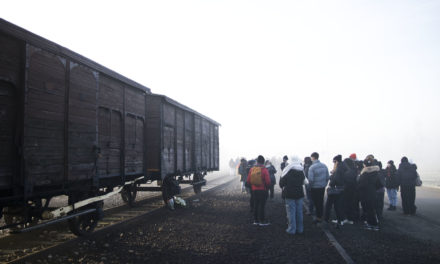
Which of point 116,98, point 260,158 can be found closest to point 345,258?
point 260,158

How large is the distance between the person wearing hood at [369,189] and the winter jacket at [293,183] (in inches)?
73.5

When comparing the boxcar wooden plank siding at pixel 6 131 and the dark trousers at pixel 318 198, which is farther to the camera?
the dark trousers at pixel 318 198

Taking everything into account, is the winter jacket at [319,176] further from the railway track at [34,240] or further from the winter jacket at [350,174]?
the railway track at [34,240]

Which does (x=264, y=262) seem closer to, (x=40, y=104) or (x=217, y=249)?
(x=217, y=249)

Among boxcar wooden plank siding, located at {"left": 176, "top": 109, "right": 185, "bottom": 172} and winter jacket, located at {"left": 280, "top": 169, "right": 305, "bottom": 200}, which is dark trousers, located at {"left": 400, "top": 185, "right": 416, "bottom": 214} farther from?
boxcar wooden plank siding, located at {"left": 176, "top": 109, "right": 185, "bottom": 172}

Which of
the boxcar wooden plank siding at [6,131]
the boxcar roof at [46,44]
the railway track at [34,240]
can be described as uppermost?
the boxcar roof at [46,44]

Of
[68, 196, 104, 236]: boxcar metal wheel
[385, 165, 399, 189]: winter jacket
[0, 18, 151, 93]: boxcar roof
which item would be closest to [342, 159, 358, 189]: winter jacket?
[385, 165, 399, 189]: winter jacket

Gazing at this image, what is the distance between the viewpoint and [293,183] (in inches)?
293

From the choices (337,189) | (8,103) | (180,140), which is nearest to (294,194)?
(337,189)

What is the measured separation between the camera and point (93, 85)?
6.83 meters

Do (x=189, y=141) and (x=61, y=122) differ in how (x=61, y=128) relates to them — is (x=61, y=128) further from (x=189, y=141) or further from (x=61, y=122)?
(x=189, y=141)

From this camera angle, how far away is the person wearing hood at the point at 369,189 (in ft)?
25.7

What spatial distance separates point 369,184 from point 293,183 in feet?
7.40

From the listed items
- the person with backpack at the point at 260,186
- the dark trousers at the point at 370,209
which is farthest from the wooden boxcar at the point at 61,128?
the dark trousers at the point at 370,209
